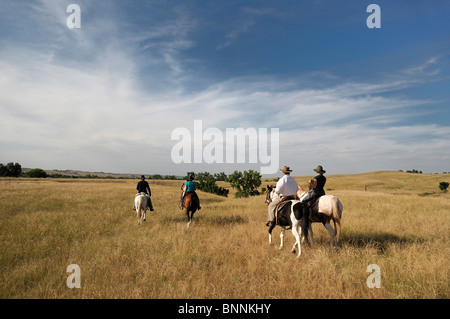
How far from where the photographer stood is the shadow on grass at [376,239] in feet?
22.6

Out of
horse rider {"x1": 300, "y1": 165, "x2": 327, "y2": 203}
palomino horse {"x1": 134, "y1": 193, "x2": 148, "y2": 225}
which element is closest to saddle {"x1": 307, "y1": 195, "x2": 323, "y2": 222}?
horse rider {"x1": 300, "y1": 165, "x2": 327, "y2": 203}

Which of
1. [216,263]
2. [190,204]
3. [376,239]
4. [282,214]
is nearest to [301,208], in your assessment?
[282,214]

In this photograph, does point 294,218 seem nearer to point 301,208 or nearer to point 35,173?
point 301,208

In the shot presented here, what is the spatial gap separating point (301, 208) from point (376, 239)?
12.5 feet

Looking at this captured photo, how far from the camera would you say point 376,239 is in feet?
24.6

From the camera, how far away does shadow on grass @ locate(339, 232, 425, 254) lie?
271 inches

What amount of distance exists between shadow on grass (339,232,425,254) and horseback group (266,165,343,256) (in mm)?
633

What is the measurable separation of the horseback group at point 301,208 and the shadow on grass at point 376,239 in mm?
633

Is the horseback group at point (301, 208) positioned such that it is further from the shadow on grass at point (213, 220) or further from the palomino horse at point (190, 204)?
the palomino horse at point (190, 204)

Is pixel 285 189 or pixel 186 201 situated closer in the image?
pixel 285 189
